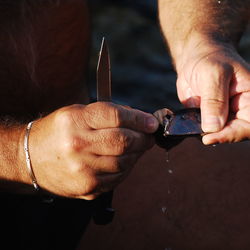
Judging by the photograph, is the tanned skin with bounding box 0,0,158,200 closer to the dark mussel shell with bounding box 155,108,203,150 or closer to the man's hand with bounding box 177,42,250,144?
the dark mussel shell with bounding box 155,108,203,150

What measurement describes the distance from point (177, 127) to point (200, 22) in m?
1.06

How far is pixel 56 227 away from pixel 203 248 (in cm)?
86

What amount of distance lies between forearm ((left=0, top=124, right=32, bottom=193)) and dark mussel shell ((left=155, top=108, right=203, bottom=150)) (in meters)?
0.59

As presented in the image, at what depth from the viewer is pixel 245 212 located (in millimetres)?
2873

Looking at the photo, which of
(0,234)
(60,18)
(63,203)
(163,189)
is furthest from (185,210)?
(60,18)

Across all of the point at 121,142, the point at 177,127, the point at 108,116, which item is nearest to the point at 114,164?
the point at 121,142

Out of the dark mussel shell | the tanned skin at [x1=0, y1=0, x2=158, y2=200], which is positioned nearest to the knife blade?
the tanned skin at [x1=0, y1=0, x2=158, y2=200]

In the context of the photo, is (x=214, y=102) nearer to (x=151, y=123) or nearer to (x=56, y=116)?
(x=151, y=123)

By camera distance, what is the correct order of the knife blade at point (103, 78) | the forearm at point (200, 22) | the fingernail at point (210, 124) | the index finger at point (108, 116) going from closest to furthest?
the index finger at point (108, 116) → the knife blade at point (103, 78) → the fingernail at point (210, 124) → the forearm at point (200, 22)

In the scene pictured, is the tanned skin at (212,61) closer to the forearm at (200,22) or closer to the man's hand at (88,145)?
the forearm at (200,22)

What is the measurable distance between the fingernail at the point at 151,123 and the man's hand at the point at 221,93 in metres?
0.33

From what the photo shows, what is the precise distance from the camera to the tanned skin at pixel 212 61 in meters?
2.27

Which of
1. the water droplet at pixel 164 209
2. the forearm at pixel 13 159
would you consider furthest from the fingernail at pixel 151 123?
the water droplet at pixel 164 209

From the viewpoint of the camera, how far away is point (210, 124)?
219 centimetres
